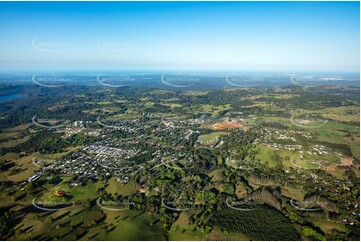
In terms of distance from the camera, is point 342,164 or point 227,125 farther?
point 227,125

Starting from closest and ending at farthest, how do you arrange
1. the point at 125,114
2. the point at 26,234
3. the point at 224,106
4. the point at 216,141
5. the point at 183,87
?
the point at 26,234, the point at 216,141, the point at 125,114, the point at 224,106, the point at 183,87

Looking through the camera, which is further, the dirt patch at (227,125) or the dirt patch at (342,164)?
Result: the dirt patch at (227,125)

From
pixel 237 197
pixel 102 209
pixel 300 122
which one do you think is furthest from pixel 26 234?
pixel 300 122

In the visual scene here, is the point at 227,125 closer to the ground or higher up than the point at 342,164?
closer to the ground

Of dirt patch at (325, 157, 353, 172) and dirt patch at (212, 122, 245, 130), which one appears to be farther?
dirt patch at (212, 122, 245, 130)

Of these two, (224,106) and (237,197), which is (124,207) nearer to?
(237,197)

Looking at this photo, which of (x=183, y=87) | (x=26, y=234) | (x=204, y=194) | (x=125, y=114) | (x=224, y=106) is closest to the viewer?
(x=26, y=234)

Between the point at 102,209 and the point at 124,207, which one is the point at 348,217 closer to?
the point at 124,207

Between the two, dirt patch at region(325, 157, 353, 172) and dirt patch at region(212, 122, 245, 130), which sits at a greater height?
dirt patch at region(325, 157, 353, 172)

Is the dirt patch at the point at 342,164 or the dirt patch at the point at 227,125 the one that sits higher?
the dirt patch at the point at 342,164

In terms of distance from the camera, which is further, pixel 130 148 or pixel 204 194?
pixel 130 148
